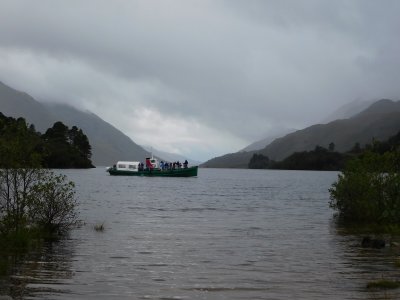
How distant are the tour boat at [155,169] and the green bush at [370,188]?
12212 cm

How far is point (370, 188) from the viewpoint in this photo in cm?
3750

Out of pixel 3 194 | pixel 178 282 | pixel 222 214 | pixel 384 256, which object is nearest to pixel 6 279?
pixel 178 282

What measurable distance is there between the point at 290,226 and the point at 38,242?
20.0 meters

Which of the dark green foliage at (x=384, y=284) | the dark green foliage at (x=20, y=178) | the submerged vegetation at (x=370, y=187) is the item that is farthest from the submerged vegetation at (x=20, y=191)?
the submerged vegetation at (x=370, y=187)

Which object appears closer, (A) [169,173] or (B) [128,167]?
(A) [169,173]

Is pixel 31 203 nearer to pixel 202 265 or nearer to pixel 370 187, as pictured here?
pixel 202 265

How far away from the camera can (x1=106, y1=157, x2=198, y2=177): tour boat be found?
6447 inches

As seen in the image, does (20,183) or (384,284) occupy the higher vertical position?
(20,183)

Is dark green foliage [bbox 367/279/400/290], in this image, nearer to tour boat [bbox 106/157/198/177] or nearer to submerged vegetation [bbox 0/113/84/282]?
submerged vegetation [bbox 0/113/84/282]

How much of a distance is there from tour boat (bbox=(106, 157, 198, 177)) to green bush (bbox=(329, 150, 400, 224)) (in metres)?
122

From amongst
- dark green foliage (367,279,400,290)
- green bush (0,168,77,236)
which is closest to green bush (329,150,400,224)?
dark green foliage (367,279,400,290)

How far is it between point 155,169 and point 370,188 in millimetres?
132867

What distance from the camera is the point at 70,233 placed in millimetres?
31516

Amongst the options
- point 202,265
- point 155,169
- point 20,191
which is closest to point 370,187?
point 202,265
